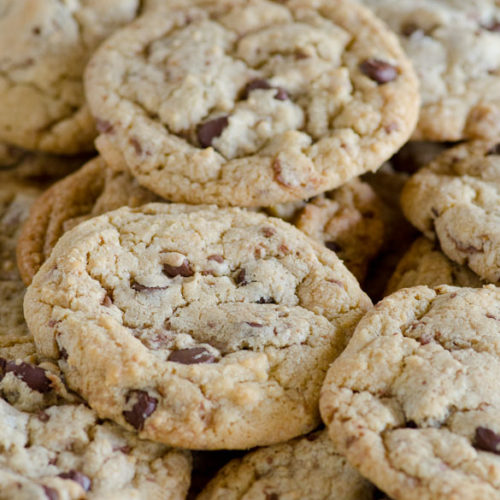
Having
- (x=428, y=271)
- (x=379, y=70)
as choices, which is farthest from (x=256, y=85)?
(x=428, y=271)

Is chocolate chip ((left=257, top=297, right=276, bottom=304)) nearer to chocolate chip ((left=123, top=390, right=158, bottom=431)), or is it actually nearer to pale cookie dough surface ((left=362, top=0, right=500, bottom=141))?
chocolate chip ((left=123, top=390, right=158, bottom=431))

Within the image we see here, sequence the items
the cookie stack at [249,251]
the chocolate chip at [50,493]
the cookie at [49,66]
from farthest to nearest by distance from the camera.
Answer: the cookie at [49,66]
the cookie stack at [249,251]
the chocolate chip at [50,493]

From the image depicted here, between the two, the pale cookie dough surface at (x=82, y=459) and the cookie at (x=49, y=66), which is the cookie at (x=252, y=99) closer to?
the cookie at (x=49, y=66)

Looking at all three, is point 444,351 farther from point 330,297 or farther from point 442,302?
point 330,297

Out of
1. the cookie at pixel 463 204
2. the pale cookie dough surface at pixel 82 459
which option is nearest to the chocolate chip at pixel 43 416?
the pale cookie dough surface at pixel 82 459

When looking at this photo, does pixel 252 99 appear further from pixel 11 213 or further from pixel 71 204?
pixel 11 213

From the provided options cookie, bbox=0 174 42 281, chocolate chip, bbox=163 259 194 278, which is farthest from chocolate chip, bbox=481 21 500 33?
cookie, bbox=0 174 42 281
